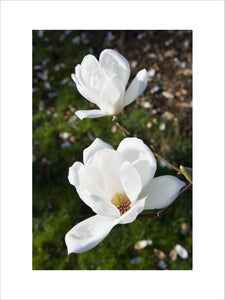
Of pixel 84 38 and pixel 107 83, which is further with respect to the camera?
pixel 84 38

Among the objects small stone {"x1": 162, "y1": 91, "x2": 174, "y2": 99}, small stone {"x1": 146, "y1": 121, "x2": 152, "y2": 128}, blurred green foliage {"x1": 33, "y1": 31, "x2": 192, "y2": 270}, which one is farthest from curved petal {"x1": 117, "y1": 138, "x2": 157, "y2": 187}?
small stone {"x1": 162, "y1": 91, "x2": 174, "y2": 99}

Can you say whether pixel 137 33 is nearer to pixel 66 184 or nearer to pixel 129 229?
pixel 66 184

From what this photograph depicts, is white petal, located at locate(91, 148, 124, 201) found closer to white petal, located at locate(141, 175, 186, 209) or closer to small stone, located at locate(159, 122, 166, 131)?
white petal, located at locate(141, 175, 186, 209)

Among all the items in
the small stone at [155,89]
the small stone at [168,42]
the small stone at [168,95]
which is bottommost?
the small stone at [168,95]

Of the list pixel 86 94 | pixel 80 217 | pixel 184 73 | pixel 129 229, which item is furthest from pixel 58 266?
pixel 184 73

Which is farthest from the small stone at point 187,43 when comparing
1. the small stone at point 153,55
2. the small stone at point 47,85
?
the small stone at point 47,85

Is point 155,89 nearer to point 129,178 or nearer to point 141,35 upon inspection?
point 141,35

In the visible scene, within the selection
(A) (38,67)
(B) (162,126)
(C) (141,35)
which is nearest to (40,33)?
(A) (38,67)

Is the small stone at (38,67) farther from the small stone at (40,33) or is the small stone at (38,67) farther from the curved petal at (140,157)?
the curved petal at (140,157)
